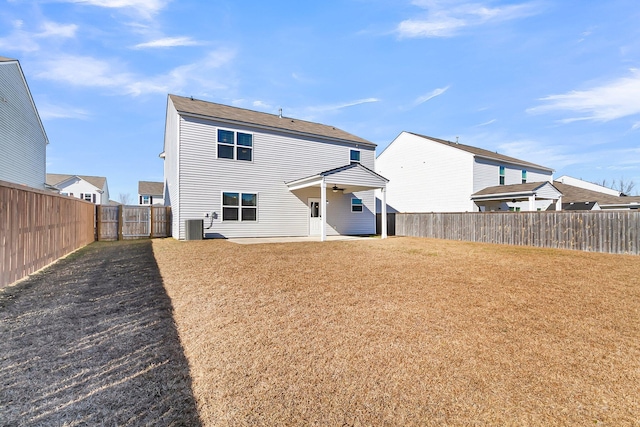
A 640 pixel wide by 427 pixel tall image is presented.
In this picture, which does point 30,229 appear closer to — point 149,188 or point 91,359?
point 91,359

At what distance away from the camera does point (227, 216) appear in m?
A: 13.7

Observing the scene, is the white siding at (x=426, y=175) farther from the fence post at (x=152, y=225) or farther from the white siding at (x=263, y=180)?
the fence post at (x=152, y=225)

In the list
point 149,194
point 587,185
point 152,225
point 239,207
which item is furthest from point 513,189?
point 149,194

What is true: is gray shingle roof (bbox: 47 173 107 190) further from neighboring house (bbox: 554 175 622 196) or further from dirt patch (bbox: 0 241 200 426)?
neighboring house (bbox: 554 175 622 196)

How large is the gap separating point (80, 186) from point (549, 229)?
154 feet

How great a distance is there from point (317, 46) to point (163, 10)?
18.3ft

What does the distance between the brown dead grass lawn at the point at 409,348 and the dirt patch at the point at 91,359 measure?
0.79 feet

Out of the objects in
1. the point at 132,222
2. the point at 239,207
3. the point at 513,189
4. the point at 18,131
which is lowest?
the point at 132,222

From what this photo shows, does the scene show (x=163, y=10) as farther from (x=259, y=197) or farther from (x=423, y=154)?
(x=423, y=154)

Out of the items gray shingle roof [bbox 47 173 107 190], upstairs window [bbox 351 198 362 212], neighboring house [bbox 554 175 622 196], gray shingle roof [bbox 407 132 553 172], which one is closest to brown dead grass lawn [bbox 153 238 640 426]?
upstairs window [bbox 351 198 362 212]

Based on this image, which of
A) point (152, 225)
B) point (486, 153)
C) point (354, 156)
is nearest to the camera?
point (152, 225)

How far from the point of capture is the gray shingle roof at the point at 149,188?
123 feet

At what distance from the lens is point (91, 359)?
8.63 ft

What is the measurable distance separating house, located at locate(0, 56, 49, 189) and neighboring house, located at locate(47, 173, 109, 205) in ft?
62.5
